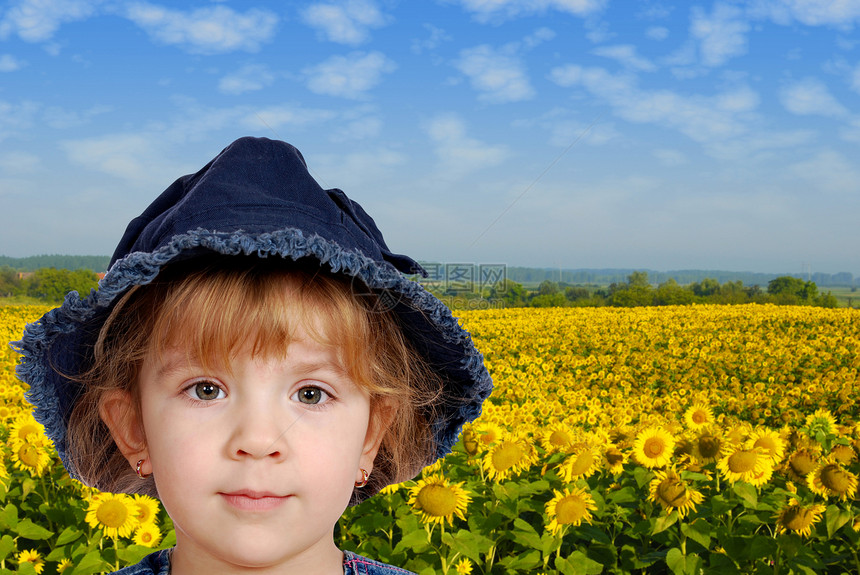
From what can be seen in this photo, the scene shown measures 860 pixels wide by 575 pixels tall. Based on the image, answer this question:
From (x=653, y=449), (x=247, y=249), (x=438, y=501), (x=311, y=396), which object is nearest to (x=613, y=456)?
(x=653, y=449)

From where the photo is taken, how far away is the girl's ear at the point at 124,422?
1663 millimetres

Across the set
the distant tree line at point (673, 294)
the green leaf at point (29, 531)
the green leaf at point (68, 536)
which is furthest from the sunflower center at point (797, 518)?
the distant tree line at point (673, 294)

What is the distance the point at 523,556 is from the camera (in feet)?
8.30

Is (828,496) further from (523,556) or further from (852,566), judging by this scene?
(523,556)

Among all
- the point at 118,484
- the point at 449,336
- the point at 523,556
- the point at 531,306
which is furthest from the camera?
the point at 531,306

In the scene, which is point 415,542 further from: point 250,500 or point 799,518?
point 799,518

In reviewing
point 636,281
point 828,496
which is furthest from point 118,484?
point 636,281

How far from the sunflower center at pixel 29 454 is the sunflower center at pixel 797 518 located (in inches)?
128

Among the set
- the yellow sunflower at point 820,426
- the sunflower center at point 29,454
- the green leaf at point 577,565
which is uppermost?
the yellow sunflower at point 820,426

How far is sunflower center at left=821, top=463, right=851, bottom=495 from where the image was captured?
268 centimetres

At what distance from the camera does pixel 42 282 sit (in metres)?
19.3

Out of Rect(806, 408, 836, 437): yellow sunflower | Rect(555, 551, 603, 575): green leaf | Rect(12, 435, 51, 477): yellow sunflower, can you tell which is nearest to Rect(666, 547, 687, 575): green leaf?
Rect(555, 551, 603, 575): green leaf

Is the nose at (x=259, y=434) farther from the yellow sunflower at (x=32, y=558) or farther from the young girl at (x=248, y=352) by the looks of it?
the yellow sunflower at (x=32, y=558)

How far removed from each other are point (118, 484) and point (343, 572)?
2.34ft
